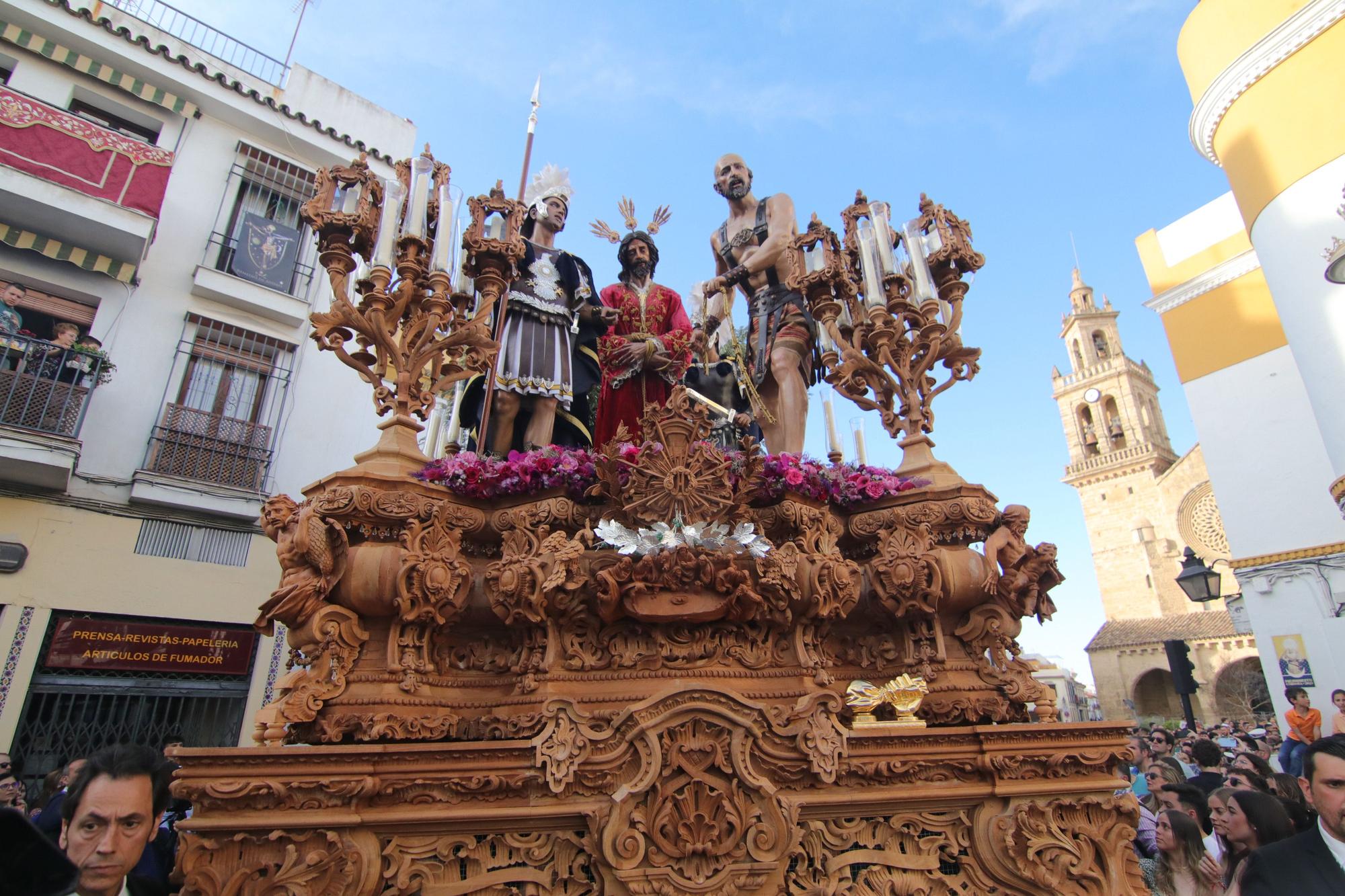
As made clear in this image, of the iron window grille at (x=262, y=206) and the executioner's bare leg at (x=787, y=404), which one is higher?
the iron window grille at (x=262, y=206)

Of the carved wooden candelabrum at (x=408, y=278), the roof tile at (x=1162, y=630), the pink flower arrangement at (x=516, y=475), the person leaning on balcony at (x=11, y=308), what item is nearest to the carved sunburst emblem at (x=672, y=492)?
the pink flower arrangement at (x=516, y=475)

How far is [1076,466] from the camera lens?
Result: 5900cm

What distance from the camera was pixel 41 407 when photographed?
11.0 m

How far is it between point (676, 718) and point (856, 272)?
13.9 ft

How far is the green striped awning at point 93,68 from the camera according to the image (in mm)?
12602

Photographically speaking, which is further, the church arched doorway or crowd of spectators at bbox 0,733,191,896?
the church arched doorway

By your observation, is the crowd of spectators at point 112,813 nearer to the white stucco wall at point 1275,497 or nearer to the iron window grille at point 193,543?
the iron window grille at point 193,543

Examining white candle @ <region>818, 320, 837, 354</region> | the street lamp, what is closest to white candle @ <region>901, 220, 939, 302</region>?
white candle @ <region>818, 320, 837, 354</region>

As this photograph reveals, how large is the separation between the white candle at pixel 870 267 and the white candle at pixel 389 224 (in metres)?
3.58

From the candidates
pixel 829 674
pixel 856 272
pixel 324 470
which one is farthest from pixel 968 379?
pixel 324 470

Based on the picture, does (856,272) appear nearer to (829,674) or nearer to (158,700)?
(829,674)

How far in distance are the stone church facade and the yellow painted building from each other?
1853 cm

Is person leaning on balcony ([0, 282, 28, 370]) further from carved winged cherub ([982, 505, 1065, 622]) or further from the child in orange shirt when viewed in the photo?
the child in orange shirt

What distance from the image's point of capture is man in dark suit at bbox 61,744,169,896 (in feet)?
8.21
